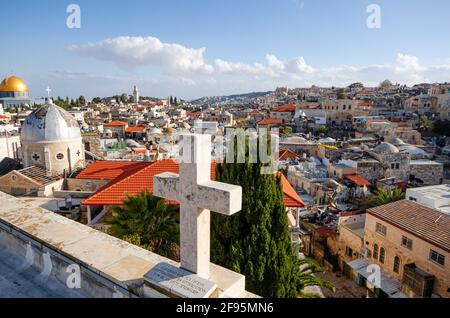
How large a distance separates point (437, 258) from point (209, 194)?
16.1 metres

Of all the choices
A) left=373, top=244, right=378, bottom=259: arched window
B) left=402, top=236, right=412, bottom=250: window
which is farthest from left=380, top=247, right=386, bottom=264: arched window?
left=402, top=236, right=412, bottom=250: window

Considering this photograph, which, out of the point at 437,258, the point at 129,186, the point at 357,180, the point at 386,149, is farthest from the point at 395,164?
the point at 129,186

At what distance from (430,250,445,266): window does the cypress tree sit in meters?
9.94

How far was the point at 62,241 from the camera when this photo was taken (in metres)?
3.99

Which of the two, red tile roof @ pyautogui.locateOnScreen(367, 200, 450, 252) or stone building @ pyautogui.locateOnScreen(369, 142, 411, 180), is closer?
red tile roof @ pyautogui.locateOnScreen(367, 200, 450, 252)

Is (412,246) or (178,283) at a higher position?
(178,283)

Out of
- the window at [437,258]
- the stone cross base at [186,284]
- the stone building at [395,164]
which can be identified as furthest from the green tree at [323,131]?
the stone cross base at [186,284]

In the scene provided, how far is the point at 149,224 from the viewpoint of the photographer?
9672 millimetres

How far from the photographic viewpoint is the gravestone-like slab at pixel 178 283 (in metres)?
2.83

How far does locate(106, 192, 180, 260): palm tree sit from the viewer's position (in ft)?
31.3

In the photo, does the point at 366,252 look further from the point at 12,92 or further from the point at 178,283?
the point at 12,92

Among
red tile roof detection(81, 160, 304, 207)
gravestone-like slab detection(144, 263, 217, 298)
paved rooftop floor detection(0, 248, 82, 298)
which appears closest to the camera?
gravestone-like slab detection(144, 263, 217, 298)

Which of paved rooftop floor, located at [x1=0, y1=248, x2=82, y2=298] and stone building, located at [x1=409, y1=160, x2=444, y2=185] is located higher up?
paved rooftop floor, located at [x1=0, y1=248, x2=82, y2=298]

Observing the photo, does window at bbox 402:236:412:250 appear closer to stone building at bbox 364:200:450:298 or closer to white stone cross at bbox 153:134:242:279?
stone building at bbox 364:200:450:298
